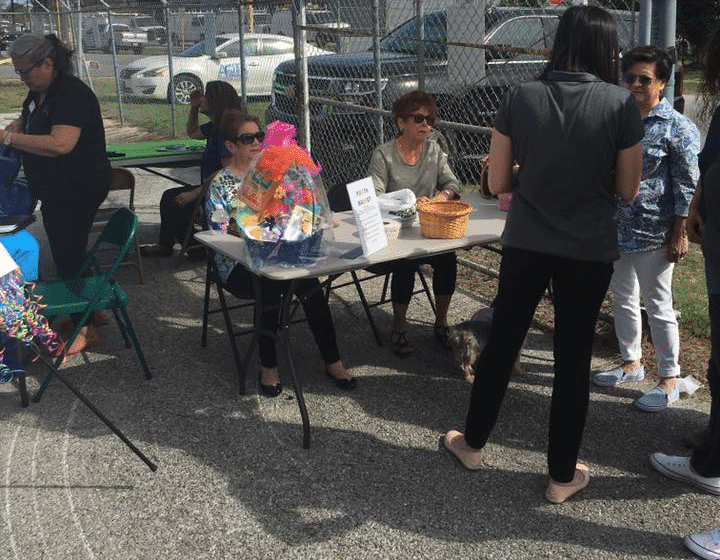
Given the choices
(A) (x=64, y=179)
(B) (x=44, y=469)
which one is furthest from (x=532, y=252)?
(A) (x=64, y=179)

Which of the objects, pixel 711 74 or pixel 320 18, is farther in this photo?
pixel 320 18

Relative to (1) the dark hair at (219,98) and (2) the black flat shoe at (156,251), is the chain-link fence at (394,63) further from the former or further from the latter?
(2) the black flat shoe at (156,251)

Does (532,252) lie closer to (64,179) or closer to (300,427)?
(300,427)

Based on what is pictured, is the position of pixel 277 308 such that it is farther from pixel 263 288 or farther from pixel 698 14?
pixel 698 14

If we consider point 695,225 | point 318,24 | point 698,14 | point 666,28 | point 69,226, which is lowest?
point 69,226

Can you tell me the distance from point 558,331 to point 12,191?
398 cm

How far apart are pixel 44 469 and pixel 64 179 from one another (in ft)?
5.87

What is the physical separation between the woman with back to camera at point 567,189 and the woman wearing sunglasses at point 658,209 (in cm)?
95

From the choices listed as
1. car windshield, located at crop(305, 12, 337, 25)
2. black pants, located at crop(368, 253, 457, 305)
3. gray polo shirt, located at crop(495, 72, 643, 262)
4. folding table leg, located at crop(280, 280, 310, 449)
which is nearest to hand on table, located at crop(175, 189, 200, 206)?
black pants, located at crop(368, 253, 457, 305)

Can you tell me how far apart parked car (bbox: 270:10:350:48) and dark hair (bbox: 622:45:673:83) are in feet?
10.2

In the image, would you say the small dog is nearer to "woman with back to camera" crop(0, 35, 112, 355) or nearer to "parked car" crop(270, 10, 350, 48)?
"woman with back to camera" crop(0, 35, 112, 355)

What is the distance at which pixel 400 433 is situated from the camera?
3793mm

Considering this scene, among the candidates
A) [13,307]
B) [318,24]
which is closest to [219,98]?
[318,24]

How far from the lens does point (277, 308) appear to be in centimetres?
402
